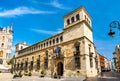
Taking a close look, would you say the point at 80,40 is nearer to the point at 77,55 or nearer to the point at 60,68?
the point at 77,55

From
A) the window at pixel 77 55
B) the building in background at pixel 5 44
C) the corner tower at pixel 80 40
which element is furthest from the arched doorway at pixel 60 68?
the building in background at pixel 5 44

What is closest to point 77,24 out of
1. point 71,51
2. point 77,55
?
point 71,51

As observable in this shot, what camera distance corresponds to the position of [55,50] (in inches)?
1426

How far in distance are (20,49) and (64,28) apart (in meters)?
31.4

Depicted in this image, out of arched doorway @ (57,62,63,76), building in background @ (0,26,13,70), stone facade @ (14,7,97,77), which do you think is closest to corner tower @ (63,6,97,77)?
stone facade @ (14,7,97,77)

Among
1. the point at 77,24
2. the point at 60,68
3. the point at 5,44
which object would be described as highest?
the point at 77,24

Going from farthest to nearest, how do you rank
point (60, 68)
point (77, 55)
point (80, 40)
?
point (60, 68), point (80, 40), point (77, 55)

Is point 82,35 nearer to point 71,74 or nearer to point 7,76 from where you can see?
point 71,74

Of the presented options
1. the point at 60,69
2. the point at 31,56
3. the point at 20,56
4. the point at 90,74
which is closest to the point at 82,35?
the point at 90,74

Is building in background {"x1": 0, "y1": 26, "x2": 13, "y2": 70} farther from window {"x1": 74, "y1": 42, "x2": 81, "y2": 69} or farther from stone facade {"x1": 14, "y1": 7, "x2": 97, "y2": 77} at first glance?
window {"x1": 74, "y1": 42, "x2": 81, "y2": 69}

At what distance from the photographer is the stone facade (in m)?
30.1

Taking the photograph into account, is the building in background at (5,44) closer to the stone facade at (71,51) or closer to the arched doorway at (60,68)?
the stone facade at (71,51)

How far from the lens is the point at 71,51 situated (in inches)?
1283

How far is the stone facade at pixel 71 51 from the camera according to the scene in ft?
98.6
